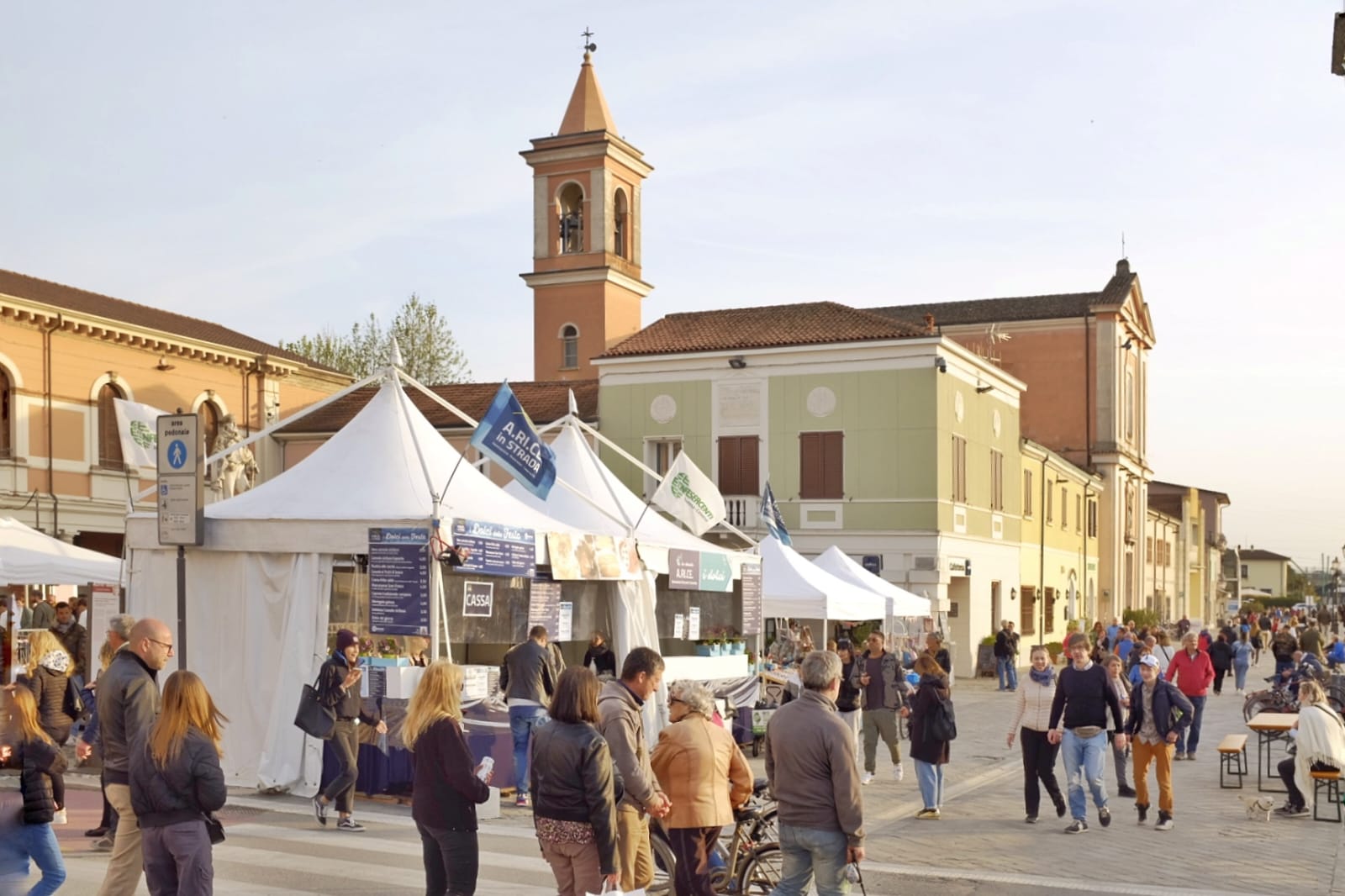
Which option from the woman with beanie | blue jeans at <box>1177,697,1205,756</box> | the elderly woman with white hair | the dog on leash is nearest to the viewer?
the elderly woman with white hair

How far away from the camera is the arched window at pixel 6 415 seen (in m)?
30.3

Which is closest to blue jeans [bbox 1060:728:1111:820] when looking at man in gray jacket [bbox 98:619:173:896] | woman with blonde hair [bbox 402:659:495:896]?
woman with blonde hair [bbox 402:659:495:896]

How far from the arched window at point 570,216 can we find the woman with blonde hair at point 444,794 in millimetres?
37819

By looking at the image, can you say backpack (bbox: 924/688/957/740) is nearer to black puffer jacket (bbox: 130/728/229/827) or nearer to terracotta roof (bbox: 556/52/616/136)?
black puffer jacket (bbox: 130/728/229/827)

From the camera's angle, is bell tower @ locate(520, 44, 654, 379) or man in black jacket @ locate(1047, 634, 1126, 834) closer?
man in black jacket @ locate(1047, 634, 1126, 834)

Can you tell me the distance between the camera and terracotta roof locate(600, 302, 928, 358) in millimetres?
35156

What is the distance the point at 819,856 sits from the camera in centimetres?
727

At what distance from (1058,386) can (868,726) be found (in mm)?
39163

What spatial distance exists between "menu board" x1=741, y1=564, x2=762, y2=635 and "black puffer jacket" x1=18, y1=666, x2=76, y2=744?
1007 centimetres

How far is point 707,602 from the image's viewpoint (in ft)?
71.4

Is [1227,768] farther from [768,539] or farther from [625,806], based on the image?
[625,806]

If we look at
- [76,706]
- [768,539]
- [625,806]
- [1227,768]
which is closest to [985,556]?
[768,539]

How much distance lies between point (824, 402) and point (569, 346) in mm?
11565

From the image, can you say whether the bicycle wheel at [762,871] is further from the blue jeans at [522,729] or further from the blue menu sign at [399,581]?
the blue menu sign at [399,581]
